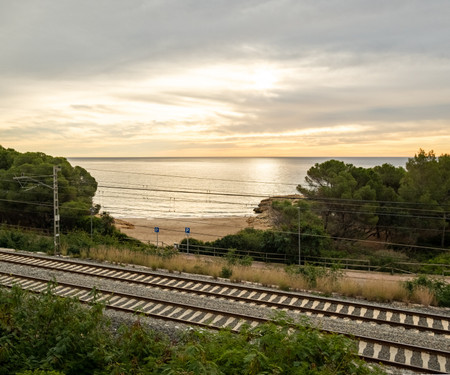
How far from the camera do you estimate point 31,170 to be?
38000mm

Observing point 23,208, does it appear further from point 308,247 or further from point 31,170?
point 308,247

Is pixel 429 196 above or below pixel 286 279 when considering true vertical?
above

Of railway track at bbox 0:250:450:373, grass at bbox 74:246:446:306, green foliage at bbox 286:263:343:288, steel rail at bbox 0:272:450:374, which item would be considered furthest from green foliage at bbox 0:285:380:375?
green foliage at bbox 286:263:343:288

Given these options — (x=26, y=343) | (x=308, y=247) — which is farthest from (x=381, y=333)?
(x=308, y=247)

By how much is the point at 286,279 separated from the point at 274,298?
2.16 m

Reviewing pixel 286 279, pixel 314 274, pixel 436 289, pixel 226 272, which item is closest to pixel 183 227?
pixel 226 272

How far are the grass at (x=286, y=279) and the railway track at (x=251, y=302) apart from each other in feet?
4.41

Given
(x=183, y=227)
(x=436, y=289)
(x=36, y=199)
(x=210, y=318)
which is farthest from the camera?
(x=183, y=227)

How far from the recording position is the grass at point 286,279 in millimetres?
13383

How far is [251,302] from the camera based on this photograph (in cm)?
1260

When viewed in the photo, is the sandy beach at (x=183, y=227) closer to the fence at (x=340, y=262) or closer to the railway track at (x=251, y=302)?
the fence at (x=340, y=262)

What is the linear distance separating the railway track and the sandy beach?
28428mm

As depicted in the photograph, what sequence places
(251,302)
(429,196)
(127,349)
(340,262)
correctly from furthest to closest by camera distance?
(429,196) < (340,262) < (251,302) < (127,349)

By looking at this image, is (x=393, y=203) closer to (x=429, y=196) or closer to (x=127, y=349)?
(x=429, y=196)
